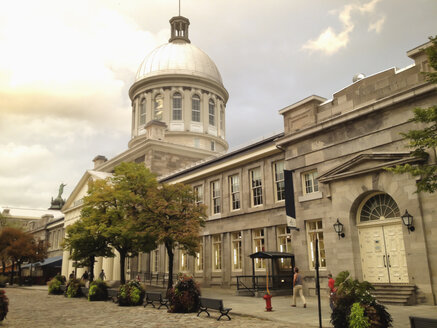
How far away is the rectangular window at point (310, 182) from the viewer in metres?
22.8

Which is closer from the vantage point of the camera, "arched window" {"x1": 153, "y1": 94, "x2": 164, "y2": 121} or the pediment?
the pediment

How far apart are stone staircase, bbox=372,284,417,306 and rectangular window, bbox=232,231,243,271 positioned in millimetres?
11877

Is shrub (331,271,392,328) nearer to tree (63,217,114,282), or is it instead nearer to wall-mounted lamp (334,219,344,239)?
wall-mounted lamp (334,219,344,239)

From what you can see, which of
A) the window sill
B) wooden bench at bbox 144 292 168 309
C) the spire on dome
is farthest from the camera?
the spire on dome

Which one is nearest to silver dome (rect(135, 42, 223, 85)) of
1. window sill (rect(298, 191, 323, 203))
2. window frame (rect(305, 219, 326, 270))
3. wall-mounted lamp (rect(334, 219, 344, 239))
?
window sill (rect(298, 191, 323, 203))

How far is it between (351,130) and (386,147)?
2.16 m

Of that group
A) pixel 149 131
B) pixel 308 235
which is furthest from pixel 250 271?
pixel 149 131

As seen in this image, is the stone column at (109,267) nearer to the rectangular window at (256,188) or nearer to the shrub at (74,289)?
the shrub at (74,289)

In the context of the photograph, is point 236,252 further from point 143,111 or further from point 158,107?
A: point 143,111

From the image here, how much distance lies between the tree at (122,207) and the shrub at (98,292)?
2965 mm

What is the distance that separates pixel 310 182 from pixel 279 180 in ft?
11.4

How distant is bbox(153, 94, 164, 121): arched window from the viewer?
55.4 metres

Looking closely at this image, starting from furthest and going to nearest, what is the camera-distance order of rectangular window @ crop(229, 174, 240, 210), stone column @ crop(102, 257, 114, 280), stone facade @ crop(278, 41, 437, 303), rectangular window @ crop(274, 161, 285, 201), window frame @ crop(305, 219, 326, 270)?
1. stone column @ crop(102, 257, 114, 280)
2. rectangular window @ crop(229, 174, 240, 210)
3. rectangular window @ crop(274, 161, 285, 201)
4. window frame @ crop(305, 219, 326, 270)
5. stone facade @ crop(278, 41, 437, 303)

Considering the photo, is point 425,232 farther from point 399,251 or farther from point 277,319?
point 277,319
